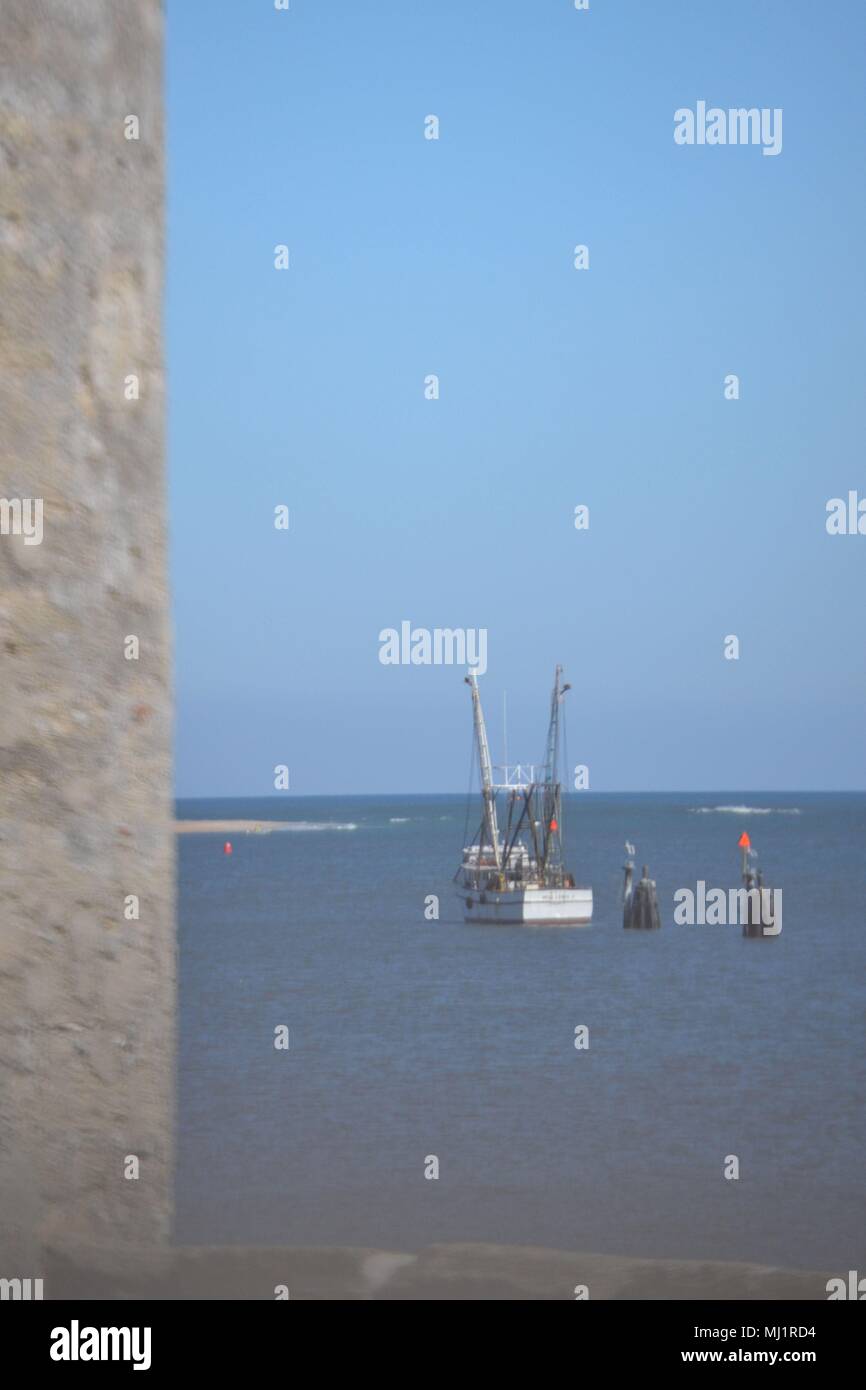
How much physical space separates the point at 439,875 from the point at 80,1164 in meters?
71.6

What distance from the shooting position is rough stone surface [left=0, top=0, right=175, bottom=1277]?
6.95 ft

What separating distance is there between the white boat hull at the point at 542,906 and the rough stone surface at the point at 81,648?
46058 mm

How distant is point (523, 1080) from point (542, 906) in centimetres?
2003

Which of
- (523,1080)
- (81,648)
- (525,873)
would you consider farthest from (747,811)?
(81,648)

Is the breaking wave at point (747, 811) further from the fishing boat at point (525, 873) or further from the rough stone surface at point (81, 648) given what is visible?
the rough stone surface at point (81, 648)

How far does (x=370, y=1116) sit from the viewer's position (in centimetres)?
2414

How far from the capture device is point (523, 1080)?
2814 centimetres

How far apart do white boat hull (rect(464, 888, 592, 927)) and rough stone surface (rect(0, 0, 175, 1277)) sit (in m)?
Answer: 46.1

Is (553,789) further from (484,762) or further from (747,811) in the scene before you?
(747,811)

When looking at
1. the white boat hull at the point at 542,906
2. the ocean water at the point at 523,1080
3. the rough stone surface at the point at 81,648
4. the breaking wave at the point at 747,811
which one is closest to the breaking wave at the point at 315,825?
the breaking wave at the point at 747,811

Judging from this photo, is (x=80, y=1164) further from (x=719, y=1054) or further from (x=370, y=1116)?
(x=719, y=1054)

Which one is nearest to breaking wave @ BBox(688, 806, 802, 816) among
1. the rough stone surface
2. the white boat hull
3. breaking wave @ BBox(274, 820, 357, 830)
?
breaking wave @ BBox(274, 820, 357, 830)

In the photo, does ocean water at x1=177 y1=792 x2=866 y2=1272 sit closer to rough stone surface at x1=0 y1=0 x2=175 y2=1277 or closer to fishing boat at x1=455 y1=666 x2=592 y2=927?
fishing boat at x1=455 y1=666 x2=592 y2=927
